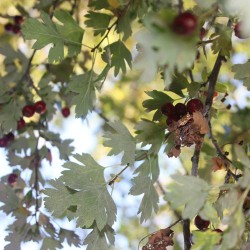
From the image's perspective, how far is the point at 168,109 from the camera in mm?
1033

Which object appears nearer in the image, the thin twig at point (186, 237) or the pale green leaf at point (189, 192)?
the pale green leaf at point (189, 192)

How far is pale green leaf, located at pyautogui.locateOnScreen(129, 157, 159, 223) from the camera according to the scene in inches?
42.6

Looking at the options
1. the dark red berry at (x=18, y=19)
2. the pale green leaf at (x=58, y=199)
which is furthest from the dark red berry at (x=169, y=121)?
the dark red berry at (x=18, y=19)

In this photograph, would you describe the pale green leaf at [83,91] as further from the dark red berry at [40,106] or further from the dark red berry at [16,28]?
the dark red berry at [16,28]

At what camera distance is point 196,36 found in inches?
26.1

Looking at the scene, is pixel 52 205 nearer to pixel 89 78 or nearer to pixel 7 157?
pixel 89 78

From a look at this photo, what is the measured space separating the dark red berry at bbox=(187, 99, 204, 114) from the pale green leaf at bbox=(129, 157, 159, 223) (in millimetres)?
143

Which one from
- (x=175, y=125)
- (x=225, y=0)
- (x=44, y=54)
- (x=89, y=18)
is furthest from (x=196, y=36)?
(x=44, y=54)

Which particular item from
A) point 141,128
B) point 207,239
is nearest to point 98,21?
point 141,128

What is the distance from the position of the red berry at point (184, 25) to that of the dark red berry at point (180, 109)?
37cm

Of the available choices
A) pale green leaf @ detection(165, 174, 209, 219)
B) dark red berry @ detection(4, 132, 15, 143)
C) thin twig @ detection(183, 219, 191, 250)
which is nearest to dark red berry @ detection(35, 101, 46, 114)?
dark red berry @ detection(4, 132, 15, 143)

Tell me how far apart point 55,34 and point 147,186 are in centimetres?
37

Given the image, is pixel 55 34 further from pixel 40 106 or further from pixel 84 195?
pixel 40 106

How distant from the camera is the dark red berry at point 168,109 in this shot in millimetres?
1028
